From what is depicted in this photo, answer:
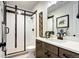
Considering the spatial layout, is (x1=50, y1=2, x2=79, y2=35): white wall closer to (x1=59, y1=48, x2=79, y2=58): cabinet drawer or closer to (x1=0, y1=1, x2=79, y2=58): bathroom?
(x1=0, y1=1, x2=79, y2=58): bathroom

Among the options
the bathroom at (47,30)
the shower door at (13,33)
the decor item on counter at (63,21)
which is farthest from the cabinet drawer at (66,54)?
the shower door at (13,33)

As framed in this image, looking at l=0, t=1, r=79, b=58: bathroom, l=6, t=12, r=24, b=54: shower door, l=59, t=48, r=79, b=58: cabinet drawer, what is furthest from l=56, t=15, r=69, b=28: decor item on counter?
l=6, t=12, r=24, b=54: shower door

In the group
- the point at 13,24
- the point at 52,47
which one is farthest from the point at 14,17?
the point at 52,47

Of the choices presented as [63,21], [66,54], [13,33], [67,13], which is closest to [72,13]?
[67,13]

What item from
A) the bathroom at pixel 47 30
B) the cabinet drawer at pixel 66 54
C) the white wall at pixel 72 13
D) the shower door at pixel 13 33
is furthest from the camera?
the shower door at pixel 13 33

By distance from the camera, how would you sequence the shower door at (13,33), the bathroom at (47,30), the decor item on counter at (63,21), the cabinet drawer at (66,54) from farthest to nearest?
the shower door at (13,33) < the decor item on counter at (63,21) < the bathroom at (47,30) < the cabinet drawer at (66,54)

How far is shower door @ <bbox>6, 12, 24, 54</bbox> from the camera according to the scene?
2.88 m

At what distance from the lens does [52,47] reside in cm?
151

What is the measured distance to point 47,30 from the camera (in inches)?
107

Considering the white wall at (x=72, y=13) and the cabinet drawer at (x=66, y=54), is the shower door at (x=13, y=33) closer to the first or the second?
the white wall at (x=72, y=13)

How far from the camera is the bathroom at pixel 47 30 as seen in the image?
4.65 ft

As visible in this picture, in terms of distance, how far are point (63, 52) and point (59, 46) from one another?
122 millimetres

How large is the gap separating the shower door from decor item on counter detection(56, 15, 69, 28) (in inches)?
66.6

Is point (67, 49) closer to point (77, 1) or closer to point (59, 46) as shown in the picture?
point (59, 46)
